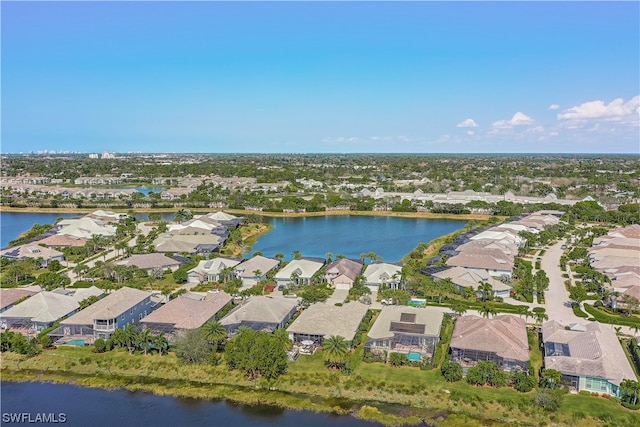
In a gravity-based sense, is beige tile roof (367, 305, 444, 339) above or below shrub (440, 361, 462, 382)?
above

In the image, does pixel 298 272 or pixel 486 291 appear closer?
pixel 486 291

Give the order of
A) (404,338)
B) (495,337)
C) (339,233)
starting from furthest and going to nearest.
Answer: (339,233) < (404,338) < (495,337)

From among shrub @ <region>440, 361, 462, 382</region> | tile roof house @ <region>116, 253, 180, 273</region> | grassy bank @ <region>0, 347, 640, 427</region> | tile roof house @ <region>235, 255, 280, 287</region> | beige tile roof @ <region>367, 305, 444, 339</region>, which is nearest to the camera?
grassy bank @ <region>0, 347, 640, 427</region>

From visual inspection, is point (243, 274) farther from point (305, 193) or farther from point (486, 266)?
point (305, 193)

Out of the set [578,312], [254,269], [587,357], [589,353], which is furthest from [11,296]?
[578,312]

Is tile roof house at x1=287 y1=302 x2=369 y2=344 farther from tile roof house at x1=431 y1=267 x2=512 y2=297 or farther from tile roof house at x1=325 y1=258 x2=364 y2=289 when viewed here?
tile roof house at x1=431 y1=267 x2=512 y2=297

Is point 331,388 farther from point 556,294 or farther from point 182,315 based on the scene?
point 556,294

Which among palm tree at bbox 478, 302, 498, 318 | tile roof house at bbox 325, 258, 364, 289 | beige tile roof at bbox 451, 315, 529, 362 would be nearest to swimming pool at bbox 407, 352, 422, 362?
beige tile roof at bbox 451, 315, 529, 362
